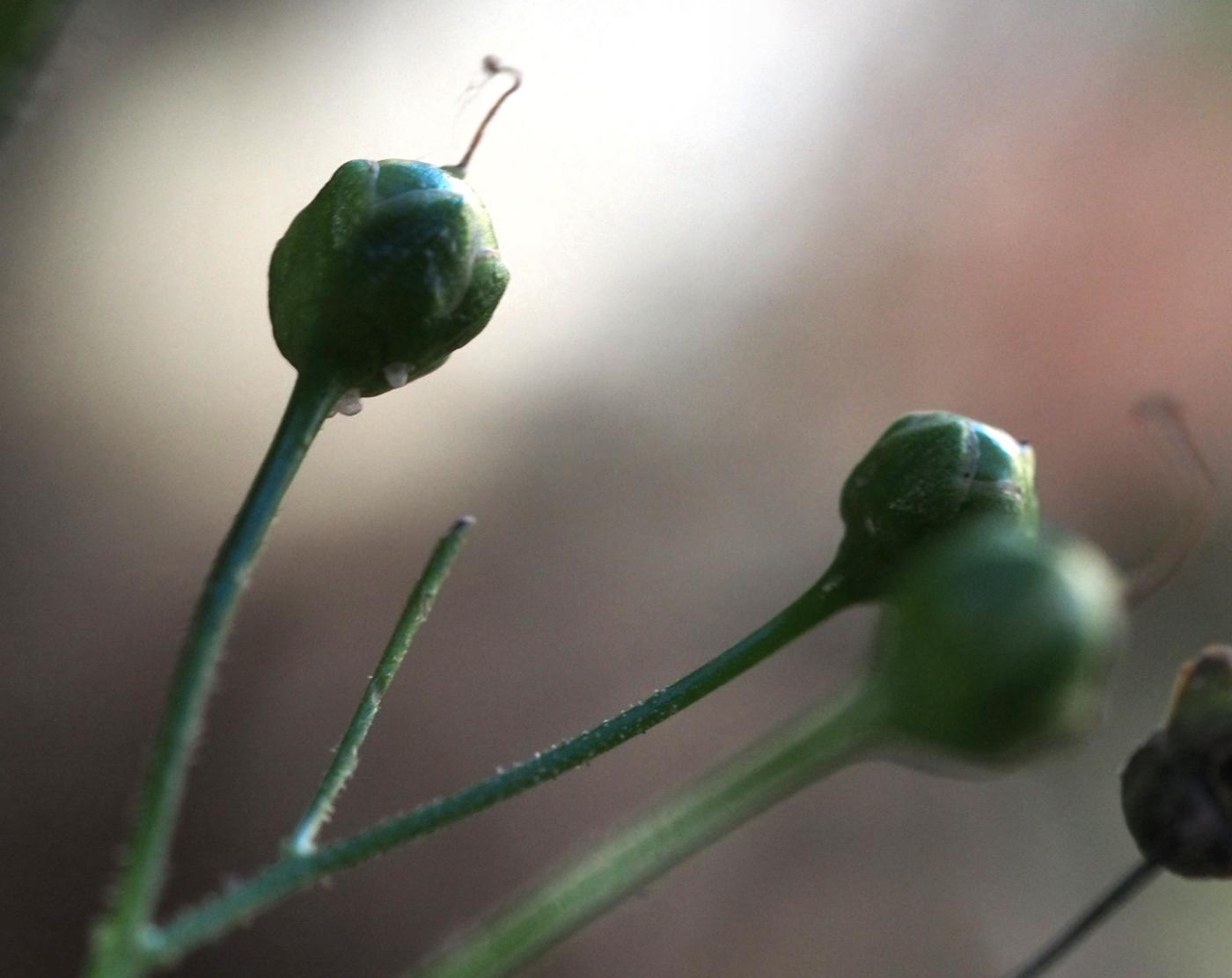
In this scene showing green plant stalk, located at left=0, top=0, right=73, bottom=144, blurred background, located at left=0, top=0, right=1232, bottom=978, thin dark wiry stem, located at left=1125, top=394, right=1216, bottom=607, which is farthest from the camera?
blurred background, located at left=0, top=0, right=1232, bottom=978

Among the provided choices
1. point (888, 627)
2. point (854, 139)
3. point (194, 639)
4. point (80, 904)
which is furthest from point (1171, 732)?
point (854, 139)

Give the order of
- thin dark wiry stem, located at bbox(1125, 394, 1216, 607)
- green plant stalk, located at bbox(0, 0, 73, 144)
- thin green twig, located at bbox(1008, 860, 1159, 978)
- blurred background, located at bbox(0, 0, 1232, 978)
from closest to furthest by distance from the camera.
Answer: thin green twig, located at bbox(1008, 860, 1159, 978) < green plant stalk, located at bbox(0, 0, 73, 144) < thin dark wiry stem, located at bbox(1125, 394, 1216, 607) < blurred background, located at bbox(0, 0, 1232, 978)

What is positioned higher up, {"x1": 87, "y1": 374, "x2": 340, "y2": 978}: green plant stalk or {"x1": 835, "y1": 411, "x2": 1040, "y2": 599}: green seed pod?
{"x1": 835, "y1": 411, "x2": 1040, "y2": 599}: green seed pod

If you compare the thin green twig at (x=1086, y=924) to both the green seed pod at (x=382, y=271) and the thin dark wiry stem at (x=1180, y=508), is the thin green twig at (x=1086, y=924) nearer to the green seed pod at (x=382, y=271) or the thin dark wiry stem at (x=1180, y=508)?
the thin dark wiry stem at (x=1180, y=508)

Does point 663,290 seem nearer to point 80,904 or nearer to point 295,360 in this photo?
point 80,904

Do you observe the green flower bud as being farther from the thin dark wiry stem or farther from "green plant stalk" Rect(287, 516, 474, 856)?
the thin dark wiry stem

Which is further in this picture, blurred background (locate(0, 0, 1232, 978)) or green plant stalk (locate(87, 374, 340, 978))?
blurred background (locate(0, 0, 1232, 978))

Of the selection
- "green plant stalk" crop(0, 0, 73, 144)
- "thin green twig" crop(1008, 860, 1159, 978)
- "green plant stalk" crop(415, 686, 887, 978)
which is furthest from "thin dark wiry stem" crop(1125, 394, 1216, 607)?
"green plant stalk" crop(0, 0, 73, 144)

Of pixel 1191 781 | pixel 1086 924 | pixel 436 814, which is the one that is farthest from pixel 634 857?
pixel 1191 781
